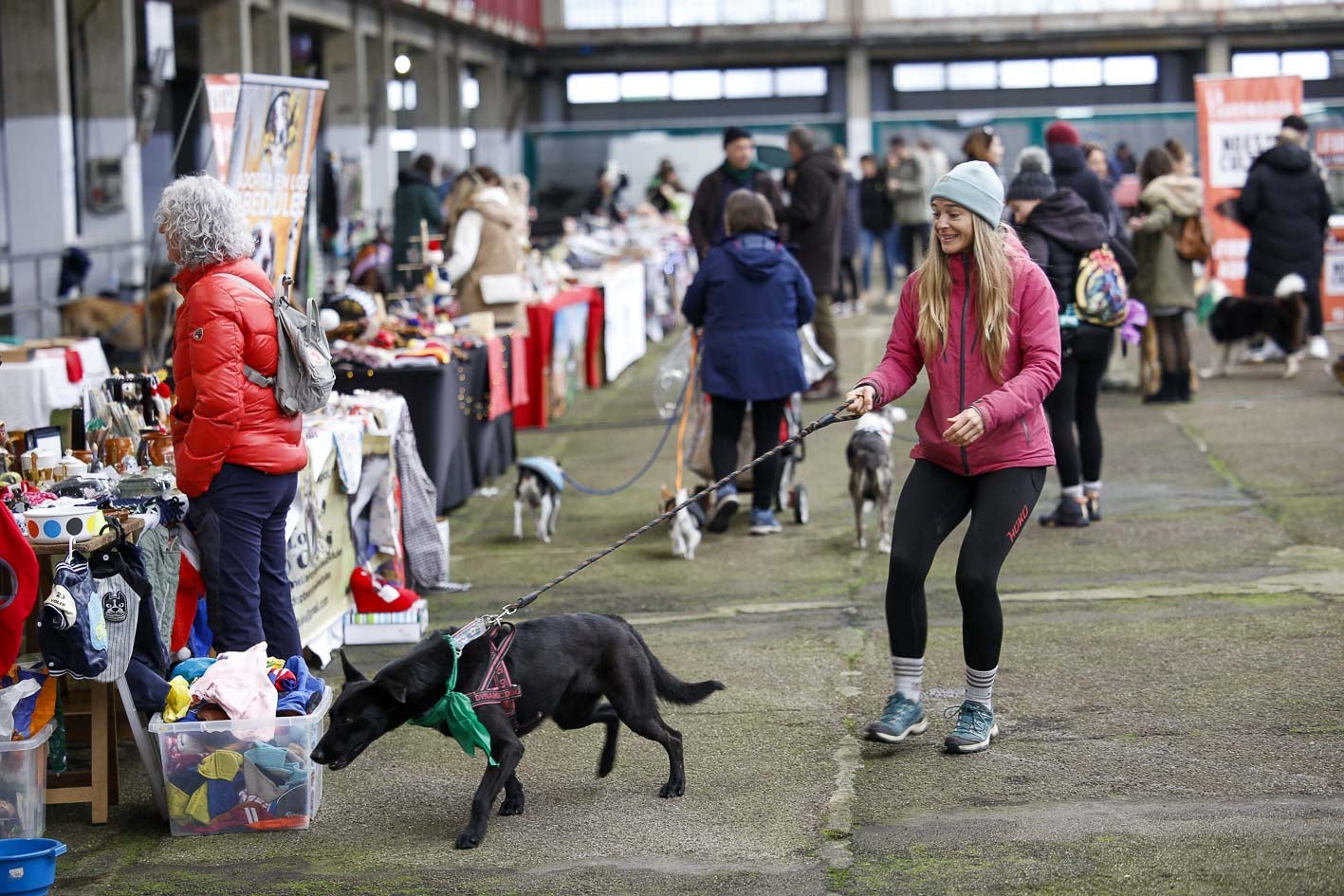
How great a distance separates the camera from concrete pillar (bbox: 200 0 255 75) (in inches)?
725

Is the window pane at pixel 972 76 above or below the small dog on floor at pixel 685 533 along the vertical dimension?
above

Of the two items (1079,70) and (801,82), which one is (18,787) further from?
(1079,70)

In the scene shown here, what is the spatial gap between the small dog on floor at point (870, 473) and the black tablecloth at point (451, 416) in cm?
215

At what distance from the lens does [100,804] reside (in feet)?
15.1

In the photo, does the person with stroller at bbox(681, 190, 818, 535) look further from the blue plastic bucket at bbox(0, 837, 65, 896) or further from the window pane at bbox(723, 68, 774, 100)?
the window pane at bbox(723, 68, 774, 100)

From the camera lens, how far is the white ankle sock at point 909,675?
16.2ft

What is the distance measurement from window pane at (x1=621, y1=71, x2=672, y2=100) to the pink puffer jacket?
3228 centimetres

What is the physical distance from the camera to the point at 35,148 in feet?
49.9

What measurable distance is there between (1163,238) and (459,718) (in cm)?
836

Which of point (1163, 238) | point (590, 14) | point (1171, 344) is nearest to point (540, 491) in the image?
point (1163, 238)

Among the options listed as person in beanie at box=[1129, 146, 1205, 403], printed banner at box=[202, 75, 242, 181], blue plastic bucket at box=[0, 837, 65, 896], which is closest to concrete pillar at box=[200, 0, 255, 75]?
person in beanie at box=[1129, 146, 1205, 403]

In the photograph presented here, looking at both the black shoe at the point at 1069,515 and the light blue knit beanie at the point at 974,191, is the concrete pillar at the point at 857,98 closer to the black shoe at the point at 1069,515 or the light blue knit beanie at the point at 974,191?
the black shoe at the point at 1069,515

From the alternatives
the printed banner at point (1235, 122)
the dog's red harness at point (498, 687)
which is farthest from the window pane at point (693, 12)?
the dog's red harness at point (498, 687)

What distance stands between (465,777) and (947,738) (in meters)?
1.42
